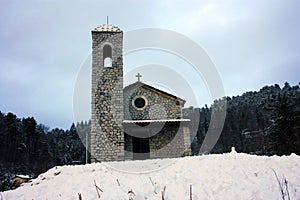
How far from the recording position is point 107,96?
15.3 meters

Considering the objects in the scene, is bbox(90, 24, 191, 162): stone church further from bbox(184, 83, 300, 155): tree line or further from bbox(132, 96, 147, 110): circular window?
bbox(184, 83, 300, 155): tree line

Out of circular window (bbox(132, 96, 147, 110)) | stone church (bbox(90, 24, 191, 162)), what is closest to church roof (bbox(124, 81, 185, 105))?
stone church (bbox(90, 24, 191, 162))

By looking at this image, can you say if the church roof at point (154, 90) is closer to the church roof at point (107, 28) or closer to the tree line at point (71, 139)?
the church roof at point (107, 28)

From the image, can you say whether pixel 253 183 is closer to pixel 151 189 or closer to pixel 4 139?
pixel 151 189

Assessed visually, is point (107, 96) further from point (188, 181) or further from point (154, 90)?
point (188, 181)

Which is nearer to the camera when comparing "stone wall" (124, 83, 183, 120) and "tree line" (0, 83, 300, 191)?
"stone wall" (124, 83, 183, 120)

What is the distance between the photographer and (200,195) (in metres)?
6.07

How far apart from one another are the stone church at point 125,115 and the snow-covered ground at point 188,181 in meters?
4.74

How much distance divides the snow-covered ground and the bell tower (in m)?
4.41

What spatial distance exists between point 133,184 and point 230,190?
8.28 feet

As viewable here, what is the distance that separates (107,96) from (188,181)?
9183 millimetres

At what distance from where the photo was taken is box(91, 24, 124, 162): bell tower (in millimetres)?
14453

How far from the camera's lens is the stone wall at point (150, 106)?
16578 millimetres

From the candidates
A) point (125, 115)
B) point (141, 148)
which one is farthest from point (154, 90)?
point (141, 148)
